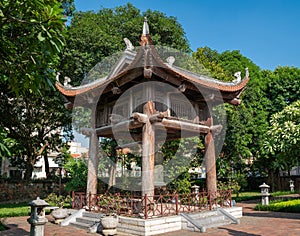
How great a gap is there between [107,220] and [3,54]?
6.19 metres

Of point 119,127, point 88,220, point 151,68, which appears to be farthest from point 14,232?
point 151,68

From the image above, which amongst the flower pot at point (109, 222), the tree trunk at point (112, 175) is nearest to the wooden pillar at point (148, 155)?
the flower pot at point (109, 222)

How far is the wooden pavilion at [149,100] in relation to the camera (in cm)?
990

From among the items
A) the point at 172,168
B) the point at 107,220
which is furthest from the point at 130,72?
the point at 172,168

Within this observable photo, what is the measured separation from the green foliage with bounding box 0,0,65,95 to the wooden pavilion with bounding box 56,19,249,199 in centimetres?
468

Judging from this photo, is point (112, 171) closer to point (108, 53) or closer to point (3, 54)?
point (108, 53)

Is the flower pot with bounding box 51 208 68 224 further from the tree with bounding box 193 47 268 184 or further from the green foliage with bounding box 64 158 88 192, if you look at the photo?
the tree with bounding box 193 47 268 184

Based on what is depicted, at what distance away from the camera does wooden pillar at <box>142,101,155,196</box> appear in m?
9.84

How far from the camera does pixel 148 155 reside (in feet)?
32.8

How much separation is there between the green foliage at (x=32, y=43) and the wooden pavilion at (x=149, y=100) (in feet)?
15.4

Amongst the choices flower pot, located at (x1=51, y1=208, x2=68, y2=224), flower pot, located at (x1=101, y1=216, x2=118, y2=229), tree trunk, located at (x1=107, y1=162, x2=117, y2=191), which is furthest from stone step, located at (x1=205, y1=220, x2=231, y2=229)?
tree trunk, located at (x1=107, y1=162, x2=117, y2=191)

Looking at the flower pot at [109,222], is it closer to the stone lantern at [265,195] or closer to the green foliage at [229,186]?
the green foliage at [229,186]

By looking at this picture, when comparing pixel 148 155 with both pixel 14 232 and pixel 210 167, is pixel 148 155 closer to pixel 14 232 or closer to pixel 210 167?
pixel 210 167

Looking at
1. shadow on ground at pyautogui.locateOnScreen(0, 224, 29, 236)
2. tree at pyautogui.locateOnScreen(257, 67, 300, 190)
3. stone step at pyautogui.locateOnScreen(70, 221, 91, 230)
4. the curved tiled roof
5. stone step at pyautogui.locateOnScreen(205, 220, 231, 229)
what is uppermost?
tree at pyautogui.locateOnScreen(257, 67, 300, 190)
